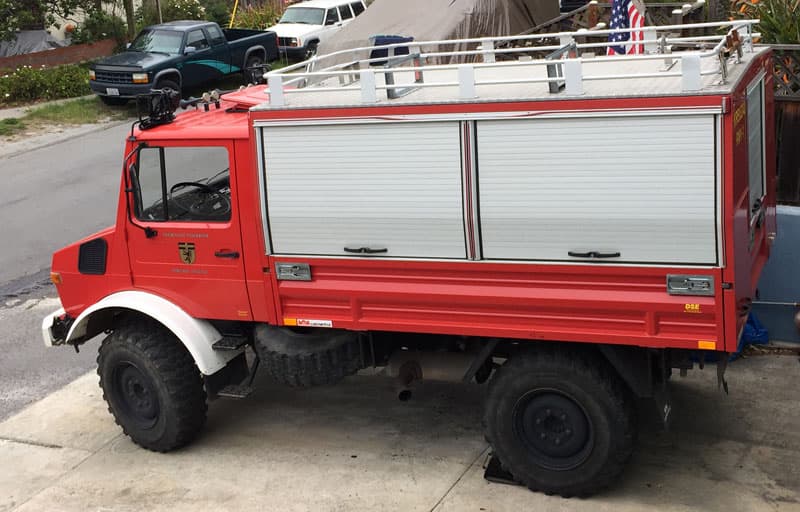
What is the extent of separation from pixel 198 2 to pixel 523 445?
29.3 meters

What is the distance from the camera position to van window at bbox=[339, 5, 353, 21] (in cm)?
2891

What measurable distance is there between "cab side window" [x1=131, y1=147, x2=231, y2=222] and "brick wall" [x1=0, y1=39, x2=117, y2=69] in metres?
20.3

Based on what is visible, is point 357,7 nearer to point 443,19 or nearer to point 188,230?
point 443,19

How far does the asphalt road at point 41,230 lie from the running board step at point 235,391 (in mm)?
2311

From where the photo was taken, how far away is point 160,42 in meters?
23.2

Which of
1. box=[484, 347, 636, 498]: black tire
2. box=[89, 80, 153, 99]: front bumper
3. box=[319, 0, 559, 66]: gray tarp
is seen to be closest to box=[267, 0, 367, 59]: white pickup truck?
box=[89, 80, 153, 99]: front bumper

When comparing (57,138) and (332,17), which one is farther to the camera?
(332,17)

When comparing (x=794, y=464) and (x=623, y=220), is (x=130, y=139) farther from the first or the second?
(x=794, y=464)

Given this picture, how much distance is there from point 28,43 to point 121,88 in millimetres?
7060

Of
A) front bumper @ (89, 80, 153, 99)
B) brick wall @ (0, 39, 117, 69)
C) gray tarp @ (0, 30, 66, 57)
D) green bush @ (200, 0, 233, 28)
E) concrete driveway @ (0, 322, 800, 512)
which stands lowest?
concrete driveway @ (0, 322, 800, 512)

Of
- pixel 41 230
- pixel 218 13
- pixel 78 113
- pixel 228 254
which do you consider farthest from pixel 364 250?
pixel 218 13

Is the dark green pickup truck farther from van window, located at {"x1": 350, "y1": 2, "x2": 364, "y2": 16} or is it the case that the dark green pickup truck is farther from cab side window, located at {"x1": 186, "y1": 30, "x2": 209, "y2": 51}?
van window, located at {"x1": 350, "y1": 2, "x2": 364, "y2": 16}

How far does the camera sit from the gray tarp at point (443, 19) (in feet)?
58.9

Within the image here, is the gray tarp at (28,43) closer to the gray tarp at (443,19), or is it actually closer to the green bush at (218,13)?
the green bush at (218,13)
